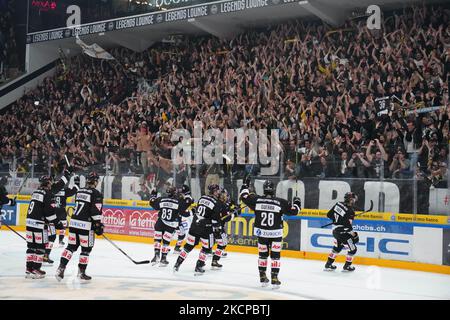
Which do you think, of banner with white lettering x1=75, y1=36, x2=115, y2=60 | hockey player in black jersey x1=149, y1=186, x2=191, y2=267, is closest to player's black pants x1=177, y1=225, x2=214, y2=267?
hockey player in black jersey x1=149, y1=186, x2=191, y2=267

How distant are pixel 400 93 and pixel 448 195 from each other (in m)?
3.83

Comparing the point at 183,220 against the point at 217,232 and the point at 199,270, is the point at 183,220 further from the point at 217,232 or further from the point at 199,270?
the point at 199,270

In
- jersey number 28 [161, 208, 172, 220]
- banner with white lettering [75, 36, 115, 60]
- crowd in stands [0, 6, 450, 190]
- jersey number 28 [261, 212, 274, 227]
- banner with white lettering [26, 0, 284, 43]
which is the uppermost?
banner with white lettering [26, 0, 284, 43]

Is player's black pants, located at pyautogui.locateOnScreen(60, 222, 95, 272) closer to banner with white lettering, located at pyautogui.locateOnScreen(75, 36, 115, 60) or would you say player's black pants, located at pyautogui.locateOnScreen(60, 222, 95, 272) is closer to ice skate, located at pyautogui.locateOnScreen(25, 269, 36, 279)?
ice skate, located at pyautogui.locateOnScreen(25, 269, 36, 279)

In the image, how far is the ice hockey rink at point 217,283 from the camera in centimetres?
939

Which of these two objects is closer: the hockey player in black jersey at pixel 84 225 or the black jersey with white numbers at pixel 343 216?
the hockey player in black jersey at pixel 84 225

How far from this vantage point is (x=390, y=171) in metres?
13.3

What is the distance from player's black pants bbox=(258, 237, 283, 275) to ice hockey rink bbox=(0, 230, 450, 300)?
349 millimetres

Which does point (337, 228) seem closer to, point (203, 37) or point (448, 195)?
point (448, 195)

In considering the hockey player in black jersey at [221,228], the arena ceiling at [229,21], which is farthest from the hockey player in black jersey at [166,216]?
the arena ceiling at [229,21]

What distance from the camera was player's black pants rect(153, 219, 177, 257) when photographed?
13000 mm

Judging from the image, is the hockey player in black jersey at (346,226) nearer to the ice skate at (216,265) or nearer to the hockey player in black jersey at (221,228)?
the hockey player in black jersey at (221,228)

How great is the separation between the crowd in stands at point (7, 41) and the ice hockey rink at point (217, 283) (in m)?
15.6
